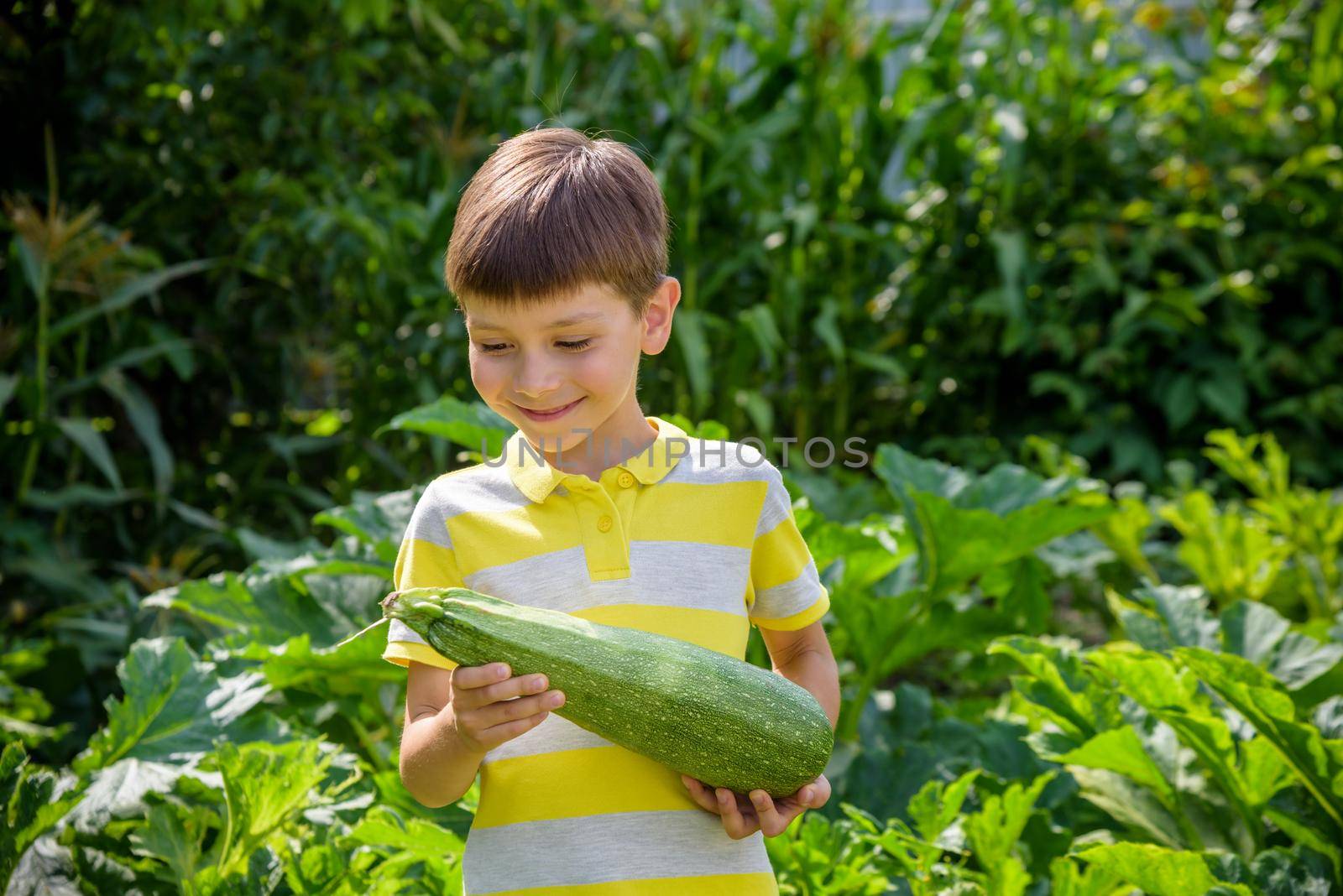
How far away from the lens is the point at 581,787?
1.27 meters

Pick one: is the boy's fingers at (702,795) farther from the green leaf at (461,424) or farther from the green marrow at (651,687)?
the green leaf at (461,424)

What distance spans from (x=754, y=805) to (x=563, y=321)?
543 millimetres

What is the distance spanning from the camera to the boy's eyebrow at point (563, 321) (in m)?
1.24

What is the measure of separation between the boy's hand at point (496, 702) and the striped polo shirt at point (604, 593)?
0.13 m

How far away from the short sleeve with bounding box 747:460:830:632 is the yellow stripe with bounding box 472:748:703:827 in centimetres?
24

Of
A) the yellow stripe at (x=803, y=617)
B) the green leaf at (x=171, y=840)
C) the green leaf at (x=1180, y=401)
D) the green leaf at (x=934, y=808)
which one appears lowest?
the green leaf at (x=1180, y=401)

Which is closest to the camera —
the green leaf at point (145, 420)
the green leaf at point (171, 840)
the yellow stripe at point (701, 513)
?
the yellow stripe at point (701, 513)

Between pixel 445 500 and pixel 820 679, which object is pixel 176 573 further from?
pixel 820 679

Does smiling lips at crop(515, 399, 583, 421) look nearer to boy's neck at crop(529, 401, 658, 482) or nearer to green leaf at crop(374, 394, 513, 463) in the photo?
boy's neck at crop(529, 401, 658, 482)

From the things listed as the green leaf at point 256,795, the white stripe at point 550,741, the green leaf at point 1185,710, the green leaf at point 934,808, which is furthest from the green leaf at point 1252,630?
the green leaf at point 256,795

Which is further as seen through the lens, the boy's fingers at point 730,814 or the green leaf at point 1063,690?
the green leaf at point 1063,690

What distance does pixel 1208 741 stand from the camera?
1.75 metres

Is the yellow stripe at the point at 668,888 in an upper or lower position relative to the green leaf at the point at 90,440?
upper

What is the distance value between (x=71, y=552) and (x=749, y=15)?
291 cm
